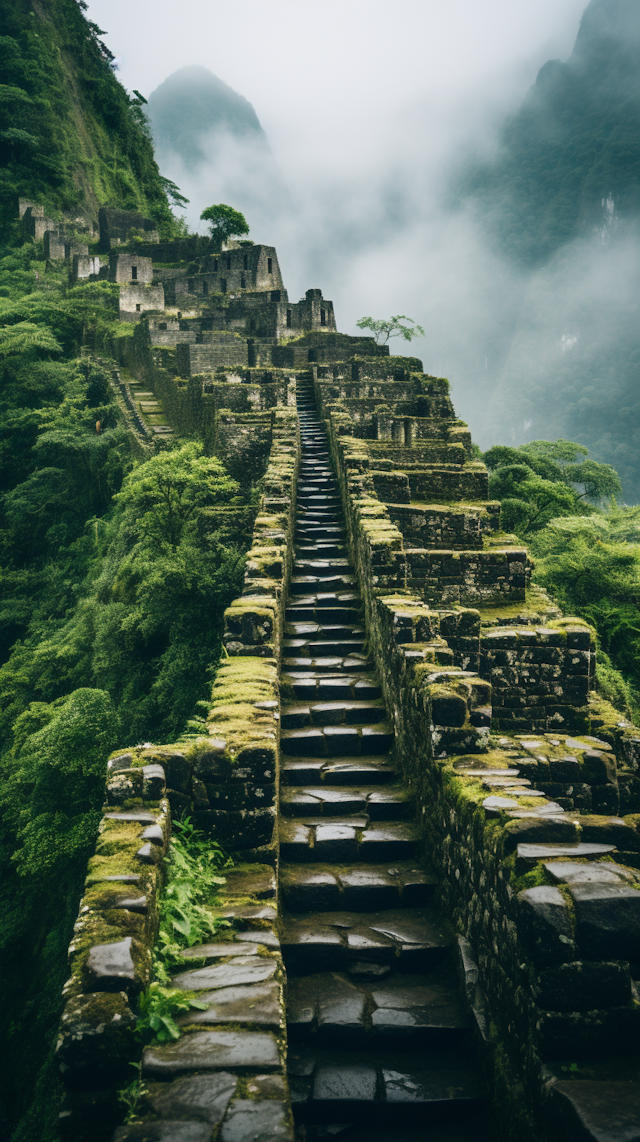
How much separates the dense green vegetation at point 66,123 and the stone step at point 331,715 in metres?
59.4

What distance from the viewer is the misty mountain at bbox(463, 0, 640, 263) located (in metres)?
121

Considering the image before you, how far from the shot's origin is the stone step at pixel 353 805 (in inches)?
208

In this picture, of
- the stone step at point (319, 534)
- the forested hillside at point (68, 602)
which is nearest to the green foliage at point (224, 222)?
the forested hillside at point (68, 602)

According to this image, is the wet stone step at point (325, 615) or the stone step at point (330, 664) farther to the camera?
the wet stone step at point (325, 615)

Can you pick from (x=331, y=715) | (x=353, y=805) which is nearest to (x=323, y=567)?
(x=331, y=715)

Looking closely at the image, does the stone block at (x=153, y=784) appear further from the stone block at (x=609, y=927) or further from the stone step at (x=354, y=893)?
the stone block at (x=609, y=927)

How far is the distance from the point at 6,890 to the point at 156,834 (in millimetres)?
14503

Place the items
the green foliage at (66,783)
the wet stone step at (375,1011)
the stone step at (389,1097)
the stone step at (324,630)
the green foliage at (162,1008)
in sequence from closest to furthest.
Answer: the green foliage at (162,1008) < the stone step at (389,1097) < the wet stone step at (375,1011) < the stone step at (324,630) < the green foliage at (66,783)

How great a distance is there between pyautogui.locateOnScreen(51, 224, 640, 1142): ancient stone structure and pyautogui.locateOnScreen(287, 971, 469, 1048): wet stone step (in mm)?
13

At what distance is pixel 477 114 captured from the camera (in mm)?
192125

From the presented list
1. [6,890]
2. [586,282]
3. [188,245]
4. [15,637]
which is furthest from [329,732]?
[586,282]

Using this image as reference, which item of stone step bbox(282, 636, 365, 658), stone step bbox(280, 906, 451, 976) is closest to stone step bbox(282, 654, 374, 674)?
stone step bbox(282, 636, 365, 658)

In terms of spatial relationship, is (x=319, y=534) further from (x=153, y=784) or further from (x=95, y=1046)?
(x=95, y=1046)

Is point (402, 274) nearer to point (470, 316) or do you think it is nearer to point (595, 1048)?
point (470, 316)
